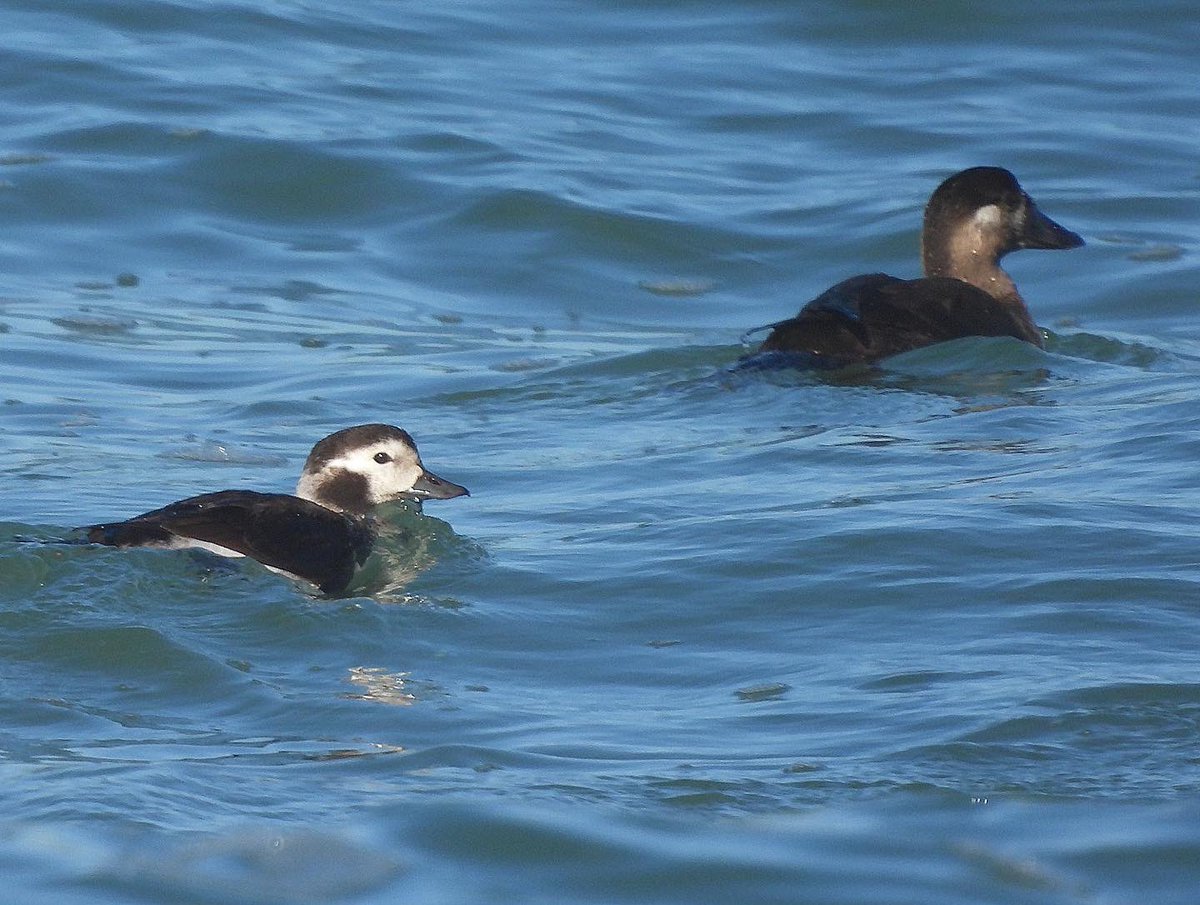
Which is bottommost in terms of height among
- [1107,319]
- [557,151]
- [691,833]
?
[691,833]

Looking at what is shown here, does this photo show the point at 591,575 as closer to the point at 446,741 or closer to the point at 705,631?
the point at 705,631

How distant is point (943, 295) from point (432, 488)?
3.68 meters

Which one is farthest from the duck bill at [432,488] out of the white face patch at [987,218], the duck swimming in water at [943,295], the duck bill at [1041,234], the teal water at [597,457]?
the duck bill at [1041,234]

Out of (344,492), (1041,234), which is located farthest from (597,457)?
(1041,234)

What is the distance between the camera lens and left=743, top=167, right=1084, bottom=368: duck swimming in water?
34.7ft

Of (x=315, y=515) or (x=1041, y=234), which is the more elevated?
(x=1041, y=234)

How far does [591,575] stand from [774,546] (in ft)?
2.22

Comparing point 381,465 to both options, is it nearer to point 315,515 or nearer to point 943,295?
point 315,515

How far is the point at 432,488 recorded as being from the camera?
817cm

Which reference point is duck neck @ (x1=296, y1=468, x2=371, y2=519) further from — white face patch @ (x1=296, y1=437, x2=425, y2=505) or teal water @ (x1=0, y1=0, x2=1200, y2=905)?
teal water @ (x1=0, y1=0, x2=1200, y2=905)

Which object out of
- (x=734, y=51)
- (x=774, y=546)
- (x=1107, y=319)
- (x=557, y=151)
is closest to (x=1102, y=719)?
(x=774, y=546)

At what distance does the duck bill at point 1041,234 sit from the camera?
1199cm

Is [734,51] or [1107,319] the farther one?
[734,51]

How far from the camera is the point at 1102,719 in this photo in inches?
233
